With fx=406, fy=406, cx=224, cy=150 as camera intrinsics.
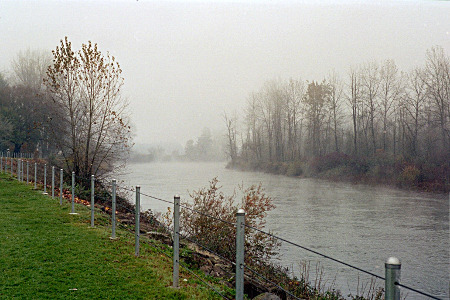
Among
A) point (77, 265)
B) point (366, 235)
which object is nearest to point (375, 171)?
point (366, 235)

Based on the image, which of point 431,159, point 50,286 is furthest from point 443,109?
point 50,286

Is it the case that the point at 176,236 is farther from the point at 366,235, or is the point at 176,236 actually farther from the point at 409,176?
the point at 409,176

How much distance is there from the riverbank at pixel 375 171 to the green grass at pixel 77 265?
2730 cm

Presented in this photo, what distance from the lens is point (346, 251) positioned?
12.5 metres

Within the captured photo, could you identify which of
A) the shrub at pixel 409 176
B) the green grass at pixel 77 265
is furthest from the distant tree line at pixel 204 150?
the green grass at pixel 77 265

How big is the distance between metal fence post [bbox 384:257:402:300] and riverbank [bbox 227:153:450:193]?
30111 millimetres

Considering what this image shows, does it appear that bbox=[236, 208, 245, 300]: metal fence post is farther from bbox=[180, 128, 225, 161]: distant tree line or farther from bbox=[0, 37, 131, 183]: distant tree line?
bbox=[180, 128, 225, 161]: distant tree line

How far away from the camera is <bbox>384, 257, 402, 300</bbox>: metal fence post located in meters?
2.44

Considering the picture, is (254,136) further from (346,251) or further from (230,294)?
(230,294)

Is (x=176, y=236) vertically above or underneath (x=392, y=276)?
underneath

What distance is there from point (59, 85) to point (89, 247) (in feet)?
39.4

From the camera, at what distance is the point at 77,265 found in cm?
666

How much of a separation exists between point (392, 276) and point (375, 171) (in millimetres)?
37086

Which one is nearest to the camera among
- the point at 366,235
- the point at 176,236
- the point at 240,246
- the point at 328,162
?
the point at 240,246
